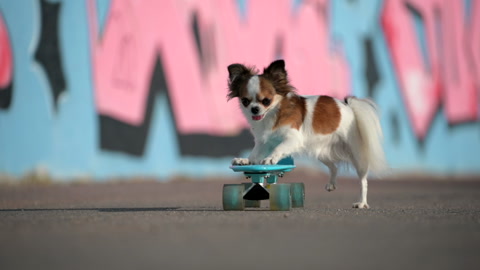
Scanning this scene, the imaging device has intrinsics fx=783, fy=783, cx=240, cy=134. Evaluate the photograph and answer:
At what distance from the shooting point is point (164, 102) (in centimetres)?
1312

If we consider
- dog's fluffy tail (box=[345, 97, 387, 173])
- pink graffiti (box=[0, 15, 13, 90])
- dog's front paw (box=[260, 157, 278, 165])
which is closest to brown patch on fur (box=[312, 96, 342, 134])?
dog's fluffy tail (box=[345, 97, 387, 173])

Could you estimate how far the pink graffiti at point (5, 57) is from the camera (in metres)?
10.9

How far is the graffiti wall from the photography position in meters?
11.2

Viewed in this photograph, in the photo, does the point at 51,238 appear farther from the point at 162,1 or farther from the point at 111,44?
the point at 162,1

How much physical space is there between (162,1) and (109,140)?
2.78 metres

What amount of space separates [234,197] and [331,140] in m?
1.19

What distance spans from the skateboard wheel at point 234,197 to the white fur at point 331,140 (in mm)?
240

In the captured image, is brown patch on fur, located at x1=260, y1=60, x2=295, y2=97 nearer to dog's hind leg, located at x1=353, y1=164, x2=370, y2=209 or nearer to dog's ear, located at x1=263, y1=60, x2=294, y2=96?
dog's ear, located at x1=263, y1=60, x2=294, y2=96

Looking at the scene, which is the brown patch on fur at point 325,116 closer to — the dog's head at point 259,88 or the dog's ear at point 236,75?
the dog's head at point 259,88

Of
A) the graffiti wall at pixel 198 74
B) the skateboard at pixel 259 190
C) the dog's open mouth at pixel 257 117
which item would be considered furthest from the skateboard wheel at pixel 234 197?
the graffiti wall at pixel 198 74

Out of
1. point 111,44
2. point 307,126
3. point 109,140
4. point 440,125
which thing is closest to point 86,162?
point 109,140

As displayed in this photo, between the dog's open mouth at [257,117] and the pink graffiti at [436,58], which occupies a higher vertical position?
the pink graffiti at [436,58]

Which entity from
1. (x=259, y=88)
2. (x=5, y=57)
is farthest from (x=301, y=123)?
(x=5, y=57)

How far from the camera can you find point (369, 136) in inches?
289
